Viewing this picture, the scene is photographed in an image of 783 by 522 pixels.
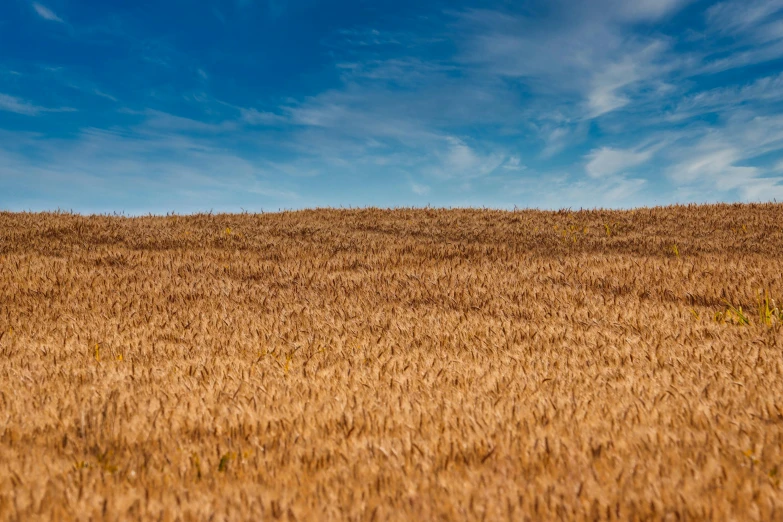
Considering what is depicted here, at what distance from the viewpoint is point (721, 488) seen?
2232mm

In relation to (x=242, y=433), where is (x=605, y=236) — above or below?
above

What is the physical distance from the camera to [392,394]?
3471 mm

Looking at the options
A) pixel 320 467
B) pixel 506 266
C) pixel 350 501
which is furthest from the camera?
pixel 506 266

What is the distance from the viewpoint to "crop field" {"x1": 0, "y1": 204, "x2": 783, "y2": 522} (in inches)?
88.5

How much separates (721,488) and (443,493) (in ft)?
3.83

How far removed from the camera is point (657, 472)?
2.37 m

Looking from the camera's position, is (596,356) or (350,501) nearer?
(350,501)

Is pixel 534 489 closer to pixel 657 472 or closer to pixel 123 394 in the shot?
pixel 657 472

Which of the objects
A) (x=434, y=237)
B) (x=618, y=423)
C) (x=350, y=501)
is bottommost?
(x=350, y=501)

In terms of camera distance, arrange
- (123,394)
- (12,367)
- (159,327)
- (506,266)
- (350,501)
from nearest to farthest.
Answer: (350,501) < (123,394) < (12,367) < (159,327) < (506,266)

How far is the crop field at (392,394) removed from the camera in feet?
7.38

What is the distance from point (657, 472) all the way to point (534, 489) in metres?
0.59

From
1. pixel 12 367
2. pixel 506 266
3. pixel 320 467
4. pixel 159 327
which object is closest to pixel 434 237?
pixel 506 266

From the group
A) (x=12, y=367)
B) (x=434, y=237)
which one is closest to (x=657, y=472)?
(x=12, y=367)
